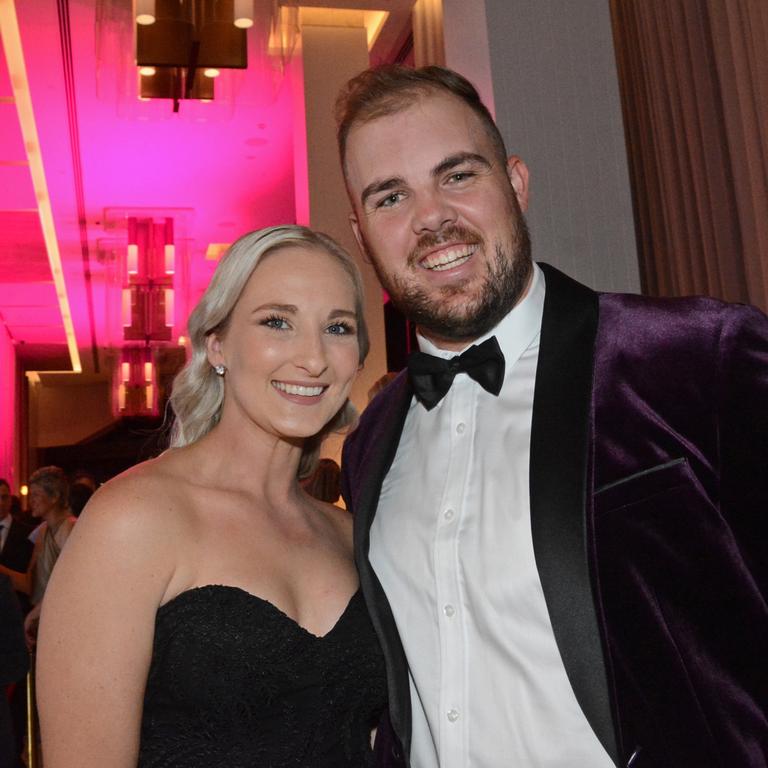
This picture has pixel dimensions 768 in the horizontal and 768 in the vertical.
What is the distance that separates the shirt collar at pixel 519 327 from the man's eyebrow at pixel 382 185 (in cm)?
31

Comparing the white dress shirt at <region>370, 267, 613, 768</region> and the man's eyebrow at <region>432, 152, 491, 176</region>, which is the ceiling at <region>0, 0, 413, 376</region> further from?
the white dress shirt at <region>370, 267, 613, 768</region>

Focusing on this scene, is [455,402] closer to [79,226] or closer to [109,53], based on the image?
[109,53]

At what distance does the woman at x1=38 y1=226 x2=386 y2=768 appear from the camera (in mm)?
1662

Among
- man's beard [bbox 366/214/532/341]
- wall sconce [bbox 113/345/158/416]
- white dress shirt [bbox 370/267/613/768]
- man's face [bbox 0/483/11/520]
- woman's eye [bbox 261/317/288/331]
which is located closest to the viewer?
white dress shirt [bbox 370/267/613/768]

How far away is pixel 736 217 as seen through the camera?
304 centimetres

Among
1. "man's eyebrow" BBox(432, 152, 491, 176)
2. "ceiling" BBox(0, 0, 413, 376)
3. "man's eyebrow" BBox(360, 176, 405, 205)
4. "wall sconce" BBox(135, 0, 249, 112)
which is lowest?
"man's eyebrow" BBox(360, 176, 405, 205)

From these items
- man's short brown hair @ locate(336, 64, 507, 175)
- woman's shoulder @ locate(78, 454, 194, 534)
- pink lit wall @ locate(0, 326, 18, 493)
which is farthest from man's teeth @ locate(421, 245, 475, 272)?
pink lit wall @ locate(0, 326, 18, 493)

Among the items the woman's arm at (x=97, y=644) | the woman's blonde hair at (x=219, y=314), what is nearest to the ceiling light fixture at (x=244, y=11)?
the woman's blonde hair at (x=219, y=314)

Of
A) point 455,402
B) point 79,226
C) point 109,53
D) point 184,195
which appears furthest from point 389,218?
point 79,226

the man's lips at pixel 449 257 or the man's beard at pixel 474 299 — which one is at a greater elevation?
the man's lips at pixel 449 257

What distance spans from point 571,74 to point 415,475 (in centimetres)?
210

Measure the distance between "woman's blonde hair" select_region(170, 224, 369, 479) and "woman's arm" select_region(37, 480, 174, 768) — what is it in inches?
17.9

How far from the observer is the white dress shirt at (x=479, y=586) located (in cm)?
150

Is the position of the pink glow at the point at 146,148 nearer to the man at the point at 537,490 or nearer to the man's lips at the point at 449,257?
the man at the point at 537,490
